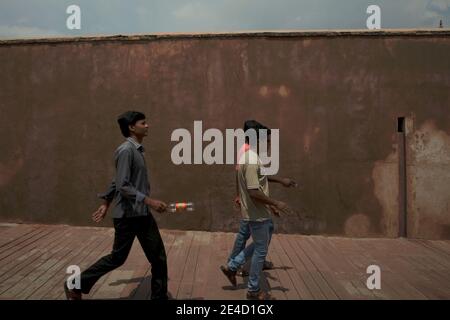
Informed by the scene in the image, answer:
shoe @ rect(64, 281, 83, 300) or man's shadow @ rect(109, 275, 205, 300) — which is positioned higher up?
shoe @ rect(64, 281, 83, 300)

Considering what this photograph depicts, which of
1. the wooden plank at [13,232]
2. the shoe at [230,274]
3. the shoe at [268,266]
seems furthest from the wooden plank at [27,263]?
the shoe at [268,266]

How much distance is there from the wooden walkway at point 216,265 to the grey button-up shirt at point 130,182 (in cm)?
105

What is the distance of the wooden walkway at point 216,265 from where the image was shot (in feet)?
14.0

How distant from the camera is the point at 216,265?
Result: 5113 mm

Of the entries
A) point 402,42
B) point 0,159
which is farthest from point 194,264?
point 402,42

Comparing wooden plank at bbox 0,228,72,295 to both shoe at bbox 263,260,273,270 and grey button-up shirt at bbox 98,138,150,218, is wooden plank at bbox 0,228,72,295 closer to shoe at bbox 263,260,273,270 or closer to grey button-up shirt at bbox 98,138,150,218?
grey button-up shirt at bbox 98,138,150,218

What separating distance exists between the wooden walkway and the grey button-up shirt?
105cm

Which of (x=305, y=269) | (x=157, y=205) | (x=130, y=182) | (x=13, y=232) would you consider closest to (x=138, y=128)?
(x=130, y=182)

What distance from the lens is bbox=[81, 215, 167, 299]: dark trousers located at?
3695 millimetres

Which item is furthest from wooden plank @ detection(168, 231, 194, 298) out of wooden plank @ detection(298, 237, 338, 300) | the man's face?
the man's face
